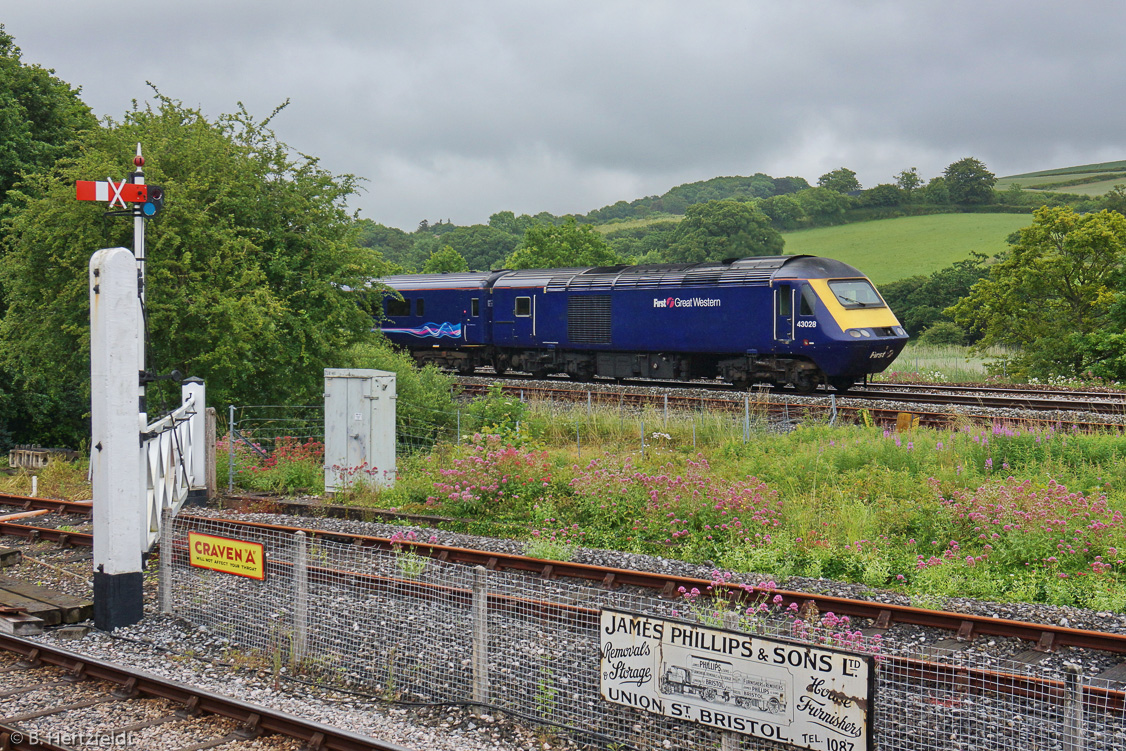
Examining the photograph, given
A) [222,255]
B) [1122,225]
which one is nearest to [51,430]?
[222,255]

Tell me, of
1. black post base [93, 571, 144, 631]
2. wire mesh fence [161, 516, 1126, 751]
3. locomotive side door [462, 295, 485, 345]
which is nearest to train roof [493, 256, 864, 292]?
locomotive side door [462, 295, 485, 345]

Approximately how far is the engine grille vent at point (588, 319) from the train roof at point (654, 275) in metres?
0.37

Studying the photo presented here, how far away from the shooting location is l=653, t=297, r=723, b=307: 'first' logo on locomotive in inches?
876

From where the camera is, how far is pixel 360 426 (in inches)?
552

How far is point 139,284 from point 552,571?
5220mm

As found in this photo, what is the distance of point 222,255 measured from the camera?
1789cm

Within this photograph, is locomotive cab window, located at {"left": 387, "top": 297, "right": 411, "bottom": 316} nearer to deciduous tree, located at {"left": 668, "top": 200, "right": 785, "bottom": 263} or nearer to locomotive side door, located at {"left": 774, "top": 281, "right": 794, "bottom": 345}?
locomotive side door, located at {"left": 774, "top": 281, "right": 794, "bottom": 345}

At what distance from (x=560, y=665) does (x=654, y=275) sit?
1796 cm

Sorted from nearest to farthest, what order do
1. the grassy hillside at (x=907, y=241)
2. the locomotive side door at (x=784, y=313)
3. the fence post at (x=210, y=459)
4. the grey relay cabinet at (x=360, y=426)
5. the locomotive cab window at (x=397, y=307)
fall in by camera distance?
the fence post at (x=210, y=459), the grey relay cabinet at (x=360, y=426), the locomotive side door at (x=784, y=313), the locomotive cab window at (x=397, y=307), the grassy hillside at (x=907, y=241)

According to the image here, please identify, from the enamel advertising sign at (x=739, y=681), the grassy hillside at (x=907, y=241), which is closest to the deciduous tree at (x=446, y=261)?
the grassy hillside at (x=907, y=241)

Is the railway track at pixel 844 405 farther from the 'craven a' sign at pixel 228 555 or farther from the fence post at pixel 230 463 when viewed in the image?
the 'craven a' sign at pixel 228 555

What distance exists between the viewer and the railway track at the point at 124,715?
593 centimetres

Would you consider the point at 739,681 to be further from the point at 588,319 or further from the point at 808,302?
the point at 588,319

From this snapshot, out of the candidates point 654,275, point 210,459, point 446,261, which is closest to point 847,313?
point 654,275
